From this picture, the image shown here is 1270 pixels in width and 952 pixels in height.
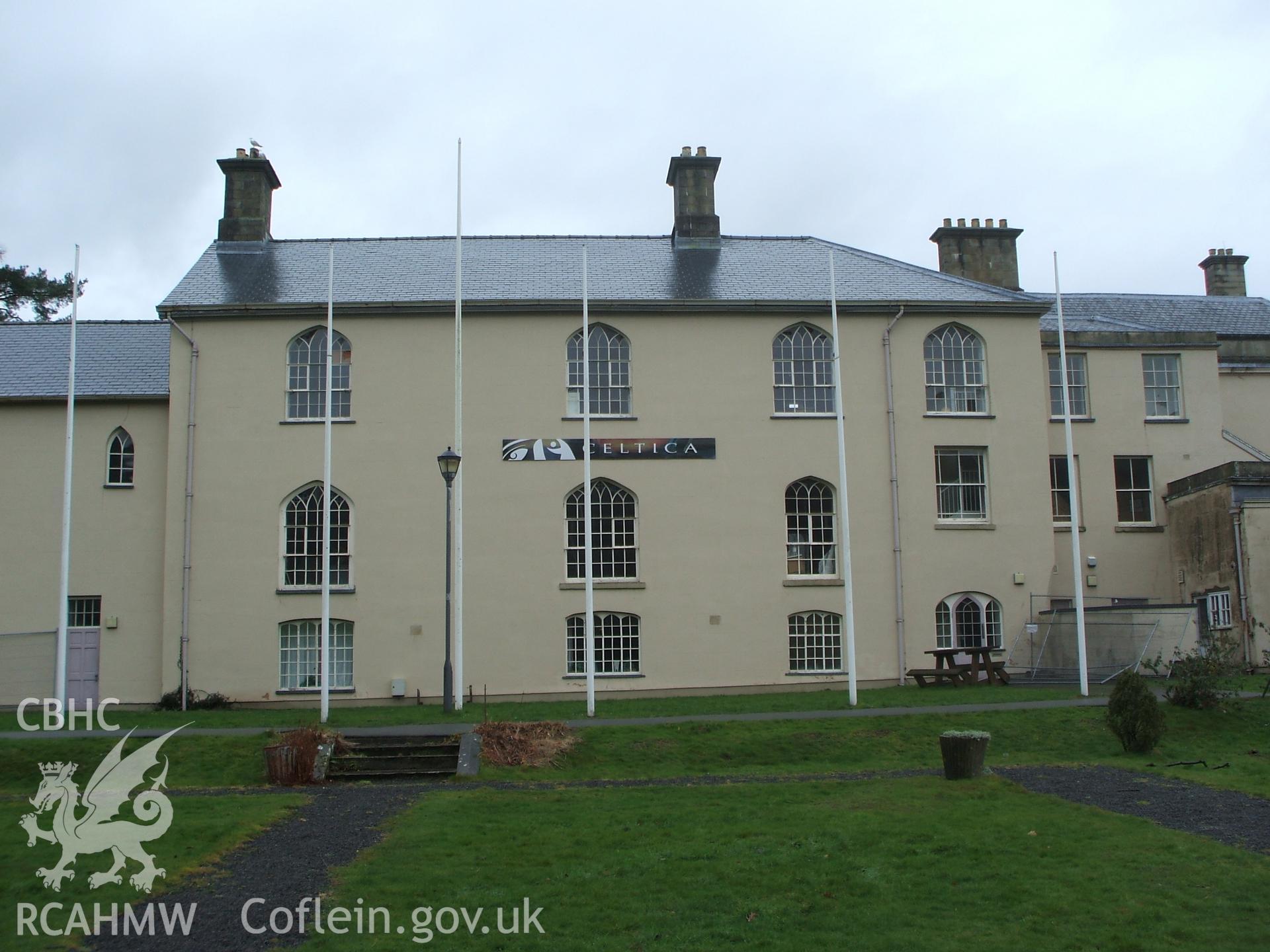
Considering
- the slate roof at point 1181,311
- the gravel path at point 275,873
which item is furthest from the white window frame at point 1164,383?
the gravel path at point 275,873

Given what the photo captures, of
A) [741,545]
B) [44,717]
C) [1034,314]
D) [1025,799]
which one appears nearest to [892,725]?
[1025,799]

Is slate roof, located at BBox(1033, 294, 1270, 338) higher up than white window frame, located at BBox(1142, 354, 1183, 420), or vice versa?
slate roof, located at BBox(1033, 294, 1270, 338)

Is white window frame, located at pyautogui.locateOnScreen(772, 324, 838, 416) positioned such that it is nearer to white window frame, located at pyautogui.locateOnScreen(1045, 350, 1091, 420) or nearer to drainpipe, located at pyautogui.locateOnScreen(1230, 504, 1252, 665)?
white window frame, located at pyautogui.locateOnScreen(1045, 350, 1091, 420)

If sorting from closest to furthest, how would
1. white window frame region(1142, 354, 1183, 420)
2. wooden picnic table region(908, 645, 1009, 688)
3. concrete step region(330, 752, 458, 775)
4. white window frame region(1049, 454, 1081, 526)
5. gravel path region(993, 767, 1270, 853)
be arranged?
gravel path region(993, 767, 1270, 853) < concrete step region(330, 752, 458, 775) < wooden picnic table region(908, 645, 1009, 688) < white window frame region(1049, 454, 1081, 526) < white window frame region(1142, 354, 1183, 420)

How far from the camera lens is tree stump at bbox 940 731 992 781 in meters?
15.9

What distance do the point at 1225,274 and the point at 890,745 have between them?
33.0 metres

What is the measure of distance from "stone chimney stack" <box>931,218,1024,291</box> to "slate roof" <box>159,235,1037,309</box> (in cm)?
323

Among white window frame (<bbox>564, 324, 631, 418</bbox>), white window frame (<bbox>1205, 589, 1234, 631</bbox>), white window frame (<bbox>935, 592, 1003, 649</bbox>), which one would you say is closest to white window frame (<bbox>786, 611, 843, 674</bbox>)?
white window frame (<bbox>935, 592, 1003, 649</bbox>)

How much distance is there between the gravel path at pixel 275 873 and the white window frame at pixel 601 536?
12.9 m

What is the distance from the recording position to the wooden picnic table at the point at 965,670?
86.5 ft

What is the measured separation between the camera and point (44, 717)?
22.8m

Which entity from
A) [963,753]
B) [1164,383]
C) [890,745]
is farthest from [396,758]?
[1164,383]

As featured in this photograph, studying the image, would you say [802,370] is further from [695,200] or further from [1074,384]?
[1074,384]

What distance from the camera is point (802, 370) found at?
30.0 metres
